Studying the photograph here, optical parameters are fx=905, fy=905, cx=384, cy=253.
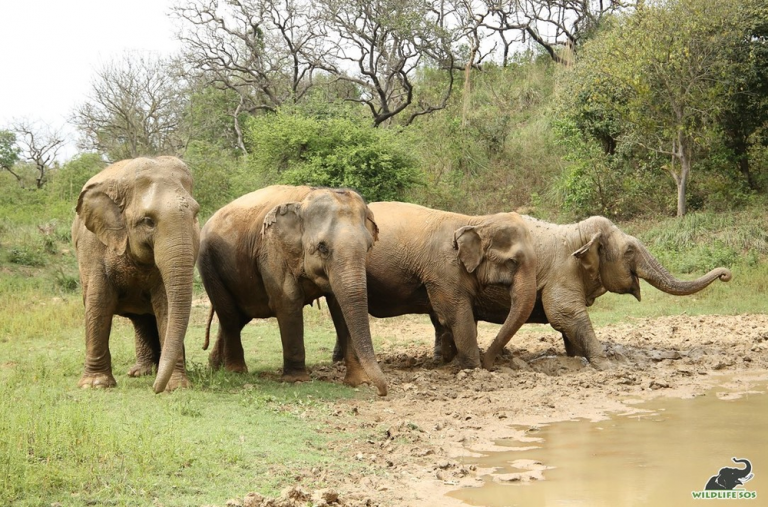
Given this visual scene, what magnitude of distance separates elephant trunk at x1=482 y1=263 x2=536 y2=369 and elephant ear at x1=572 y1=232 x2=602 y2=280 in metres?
1.03

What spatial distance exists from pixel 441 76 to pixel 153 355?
32.1 metres

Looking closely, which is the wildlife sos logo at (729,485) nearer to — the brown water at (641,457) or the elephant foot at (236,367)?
the brown water at (641,457)

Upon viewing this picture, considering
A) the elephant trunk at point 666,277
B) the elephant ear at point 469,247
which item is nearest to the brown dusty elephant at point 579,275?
the elephant trunk at point 666,277

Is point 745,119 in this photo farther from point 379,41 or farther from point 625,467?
point 625,467

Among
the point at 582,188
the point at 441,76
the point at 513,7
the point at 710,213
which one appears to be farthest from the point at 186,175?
the point at 513,7

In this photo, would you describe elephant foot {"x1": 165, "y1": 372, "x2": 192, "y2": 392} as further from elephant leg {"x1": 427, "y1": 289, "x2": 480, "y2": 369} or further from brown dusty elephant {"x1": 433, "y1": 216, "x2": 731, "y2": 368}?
brown dusty elephant {"x1": 433, "y1": 216, "x2": 731, "y2": 368}

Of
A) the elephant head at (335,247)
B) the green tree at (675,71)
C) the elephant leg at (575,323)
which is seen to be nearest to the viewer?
the elephant head at (335,247)

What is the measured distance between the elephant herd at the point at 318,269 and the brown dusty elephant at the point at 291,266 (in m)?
0.02

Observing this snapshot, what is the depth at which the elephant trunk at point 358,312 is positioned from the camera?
8.97 metres

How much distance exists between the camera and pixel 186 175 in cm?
964

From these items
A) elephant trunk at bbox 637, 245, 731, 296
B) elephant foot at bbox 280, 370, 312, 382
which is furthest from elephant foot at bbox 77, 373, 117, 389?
elephant trunk at bbox 637, 245, 731, 296

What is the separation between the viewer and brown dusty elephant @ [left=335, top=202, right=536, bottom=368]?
435 inches

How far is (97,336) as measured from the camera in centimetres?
949

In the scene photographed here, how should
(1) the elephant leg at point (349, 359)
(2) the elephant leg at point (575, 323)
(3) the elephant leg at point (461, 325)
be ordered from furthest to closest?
1. (2) the elephant leg at point (575, 323)
2. (3) the elephant leg at point (461, 325)
3. (1) the elephant leg at point (349, 359)
